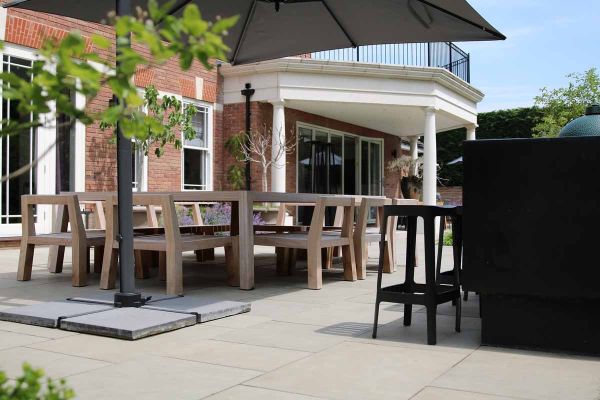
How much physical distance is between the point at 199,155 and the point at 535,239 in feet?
31.8

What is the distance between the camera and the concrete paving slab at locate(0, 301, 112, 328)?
3.47 meters

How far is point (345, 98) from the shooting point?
12336mm

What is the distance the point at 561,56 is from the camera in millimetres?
17938

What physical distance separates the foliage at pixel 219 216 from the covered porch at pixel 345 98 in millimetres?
1419

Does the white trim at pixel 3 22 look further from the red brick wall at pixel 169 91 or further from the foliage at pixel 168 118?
the foliage at pixel 168 118

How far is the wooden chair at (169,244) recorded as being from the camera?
4.43m

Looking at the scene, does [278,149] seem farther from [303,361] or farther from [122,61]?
[122,61]

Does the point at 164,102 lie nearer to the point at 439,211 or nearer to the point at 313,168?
the point at 313,168

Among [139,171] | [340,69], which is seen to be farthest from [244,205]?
[340,69]

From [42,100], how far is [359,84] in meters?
11.7

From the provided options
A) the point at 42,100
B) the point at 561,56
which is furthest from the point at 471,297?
the point at 561,56

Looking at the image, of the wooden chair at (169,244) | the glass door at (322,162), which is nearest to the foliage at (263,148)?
the glass door at (322,162)

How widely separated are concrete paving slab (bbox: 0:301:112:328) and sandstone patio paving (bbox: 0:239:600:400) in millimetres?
64

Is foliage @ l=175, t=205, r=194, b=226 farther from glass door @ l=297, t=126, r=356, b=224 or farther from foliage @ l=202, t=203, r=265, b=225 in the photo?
glass door @ l=297, t=126, r=356, b=224
